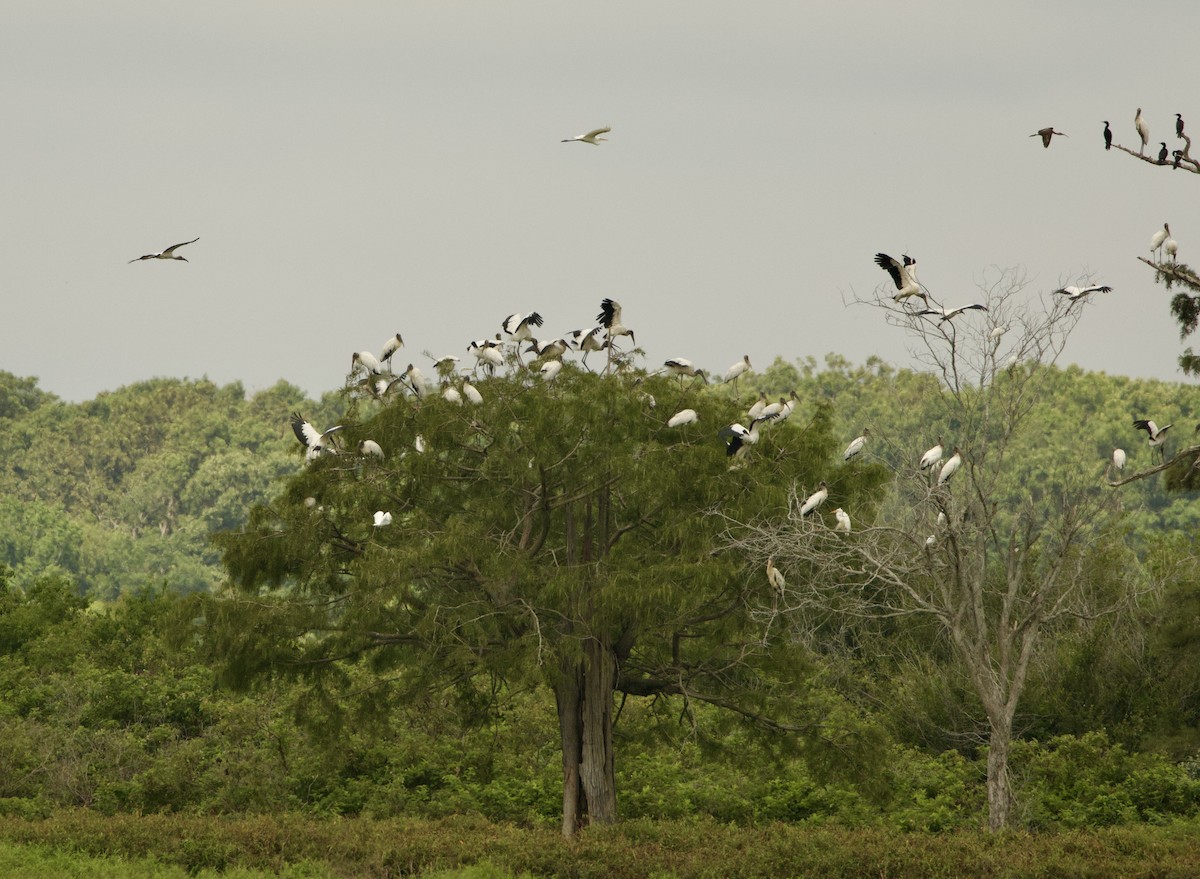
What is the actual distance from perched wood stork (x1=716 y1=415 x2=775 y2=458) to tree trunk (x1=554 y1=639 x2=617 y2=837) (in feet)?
7.81

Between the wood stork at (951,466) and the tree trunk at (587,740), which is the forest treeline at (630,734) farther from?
the tree trunk at (587,740)

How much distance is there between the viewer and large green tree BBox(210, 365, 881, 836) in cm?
1506

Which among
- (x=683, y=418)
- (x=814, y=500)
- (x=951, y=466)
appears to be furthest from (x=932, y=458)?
(x=683, y=418)

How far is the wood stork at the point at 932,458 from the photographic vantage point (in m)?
14.9

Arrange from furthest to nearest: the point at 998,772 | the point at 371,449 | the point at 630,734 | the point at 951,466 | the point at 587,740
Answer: the point at 630,734 → the point at 587,740 → the point at 371,449 → the point at 951,466 → the point at 998,772

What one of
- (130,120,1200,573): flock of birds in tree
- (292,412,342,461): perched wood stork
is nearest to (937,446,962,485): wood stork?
(130,120,1200,573): flock of birds in tree

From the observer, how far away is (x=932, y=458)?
1512 cm

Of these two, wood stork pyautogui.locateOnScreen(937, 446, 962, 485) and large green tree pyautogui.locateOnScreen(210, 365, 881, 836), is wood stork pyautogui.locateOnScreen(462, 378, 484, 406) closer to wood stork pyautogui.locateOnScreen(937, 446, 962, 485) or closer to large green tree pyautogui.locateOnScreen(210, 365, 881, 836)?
large green tree pyautogui.locateOnScreen(210, 365, 881, 836)

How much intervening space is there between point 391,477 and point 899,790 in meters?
7.50

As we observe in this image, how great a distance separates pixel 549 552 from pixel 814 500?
2899mm

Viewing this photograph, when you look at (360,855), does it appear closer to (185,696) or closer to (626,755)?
(626,755)

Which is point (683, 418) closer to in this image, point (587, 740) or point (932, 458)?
point (932, 458)

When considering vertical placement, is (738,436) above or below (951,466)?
above

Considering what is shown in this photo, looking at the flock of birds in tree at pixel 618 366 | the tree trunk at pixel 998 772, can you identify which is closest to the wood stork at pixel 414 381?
the flock of birds in tree at pixel 618 366
